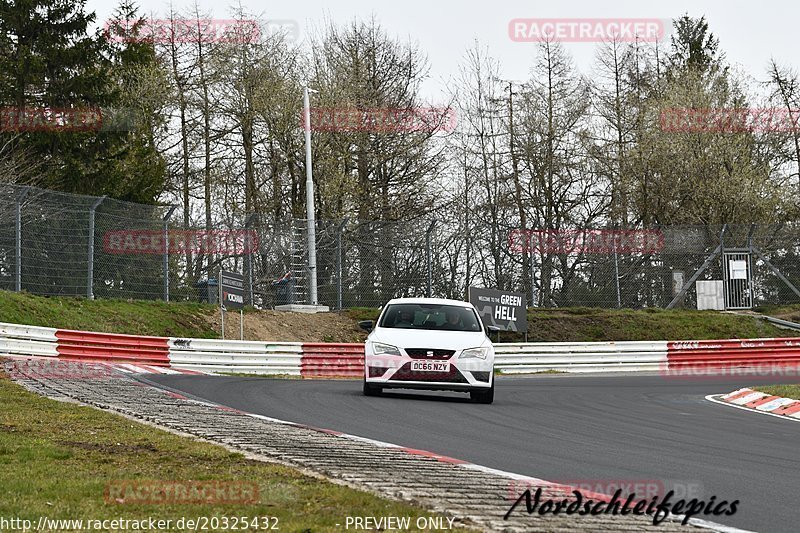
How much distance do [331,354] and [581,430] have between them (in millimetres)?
14545

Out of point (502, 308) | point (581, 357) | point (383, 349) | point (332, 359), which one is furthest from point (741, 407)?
point (502, 308)

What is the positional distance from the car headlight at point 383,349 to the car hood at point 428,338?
60 millimetres

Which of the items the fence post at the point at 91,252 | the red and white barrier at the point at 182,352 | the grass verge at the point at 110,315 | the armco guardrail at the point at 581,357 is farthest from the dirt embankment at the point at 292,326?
the armco guardrail at the point at 581,357

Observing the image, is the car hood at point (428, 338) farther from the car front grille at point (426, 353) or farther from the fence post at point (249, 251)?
the fence post at point (249, 251)

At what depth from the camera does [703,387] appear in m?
22.8

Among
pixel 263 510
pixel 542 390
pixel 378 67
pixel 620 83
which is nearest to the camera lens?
pixel 263 510

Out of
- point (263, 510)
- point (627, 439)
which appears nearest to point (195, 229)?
point (627, 439)

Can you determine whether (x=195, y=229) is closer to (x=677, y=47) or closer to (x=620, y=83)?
(x=620, y=83)

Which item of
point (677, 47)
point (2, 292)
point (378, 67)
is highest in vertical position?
point (677, 47)

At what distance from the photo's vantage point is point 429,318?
17.2 metres

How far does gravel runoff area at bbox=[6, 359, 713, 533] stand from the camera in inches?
264

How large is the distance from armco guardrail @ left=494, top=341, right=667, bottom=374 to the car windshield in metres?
11.0

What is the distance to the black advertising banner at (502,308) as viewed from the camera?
2911 centimetres

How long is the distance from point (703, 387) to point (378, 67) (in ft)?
84.7
